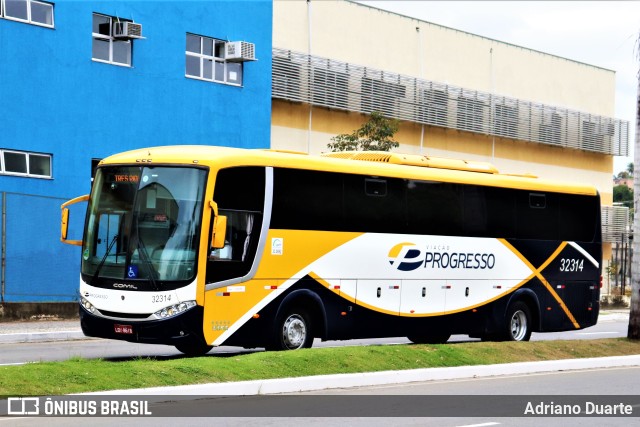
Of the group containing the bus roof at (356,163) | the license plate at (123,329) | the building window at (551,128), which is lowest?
the license plate at (123,329)

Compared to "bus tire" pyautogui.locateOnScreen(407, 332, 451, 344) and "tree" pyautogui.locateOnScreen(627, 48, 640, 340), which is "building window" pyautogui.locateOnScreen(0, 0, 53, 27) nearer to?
"bus tire" pyautogui.locateOnScreen(407, 332, 451, 344)

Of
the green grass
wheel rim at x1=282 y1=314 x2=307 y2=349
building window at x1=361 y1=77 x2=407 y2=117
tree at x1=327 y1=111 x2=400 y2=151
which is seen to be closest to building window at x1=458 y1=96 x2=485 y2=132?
building window at x1=361 y1=77 x2=407 y2=117

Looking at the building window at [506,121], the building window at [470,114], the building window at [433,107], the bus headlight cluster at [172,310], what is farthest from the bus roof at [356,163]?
the building window at [506,121]

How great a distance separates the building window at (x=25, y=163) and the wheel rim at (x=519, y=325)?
13.5 m

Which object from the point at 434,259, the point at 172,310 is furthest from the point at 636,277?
the point at 172,310

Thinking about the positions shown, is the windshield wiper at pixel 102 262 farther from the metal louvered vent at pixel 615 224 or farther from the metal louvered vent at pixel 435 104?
the metal louvered vent at pixel 615 224

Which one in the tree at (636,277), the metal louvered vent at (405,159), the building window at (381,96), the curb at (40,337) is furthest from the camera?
the building window at (381,96)

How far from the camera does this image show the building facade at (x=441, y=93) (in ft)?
134

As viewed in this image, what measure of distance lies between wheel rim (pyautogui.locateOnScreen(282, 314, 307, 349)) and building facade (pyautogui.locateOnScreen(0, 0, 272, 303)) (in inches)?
456

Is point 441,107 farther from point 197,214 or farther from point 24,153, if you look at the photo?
point 197,214

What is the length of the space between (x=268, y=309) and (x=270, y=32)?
Result: 2055 cm

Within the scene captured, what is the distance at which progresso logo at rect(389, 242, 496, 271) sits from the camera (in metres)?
21.5

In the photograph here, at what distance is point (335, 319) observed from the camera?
65.6 feet
